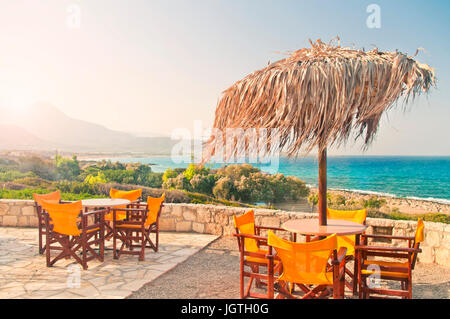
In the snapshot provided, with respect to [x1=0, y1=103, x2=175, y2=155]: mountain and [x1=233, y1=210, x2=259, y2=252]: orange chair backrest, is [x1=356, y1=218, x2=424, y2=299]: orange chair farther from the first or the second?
[x1=0, y1=103, x2=175, y2=155]: mountain

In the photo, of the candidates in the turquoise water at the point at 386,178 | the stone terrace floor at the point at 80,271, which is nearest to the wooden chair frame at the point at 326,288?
the stone terrace floor at the point at 80,271

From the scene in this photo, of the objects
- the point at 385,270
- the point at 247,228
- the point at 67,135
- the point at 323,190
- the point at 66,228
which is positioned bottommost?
the point at 385,270

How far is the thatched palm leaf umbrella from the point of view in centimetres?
263

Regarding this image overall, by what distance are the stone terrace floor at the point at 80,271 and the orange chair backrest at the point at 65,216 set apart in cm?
44

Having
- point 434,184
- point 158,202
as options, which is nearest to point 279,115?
point 158,202

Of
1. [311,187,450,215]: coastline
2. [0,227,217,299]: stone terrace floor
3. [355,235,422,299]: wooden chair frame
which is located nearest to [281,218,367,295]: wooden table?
[355,235,422,299]: wooden chair frame

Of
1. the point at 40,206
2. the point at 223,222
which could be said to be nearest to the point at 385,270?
the point at 223,222

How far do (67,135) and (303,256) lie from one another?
161 ft

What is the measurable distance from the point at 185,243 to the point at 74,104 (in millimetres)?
33975

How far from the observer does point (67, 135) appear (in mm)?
46156

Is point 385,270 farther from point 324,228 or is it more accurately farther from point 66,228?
point 66,228

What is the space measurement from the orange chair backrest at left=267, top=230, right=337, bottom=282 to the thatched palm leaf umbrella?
758 millimetres

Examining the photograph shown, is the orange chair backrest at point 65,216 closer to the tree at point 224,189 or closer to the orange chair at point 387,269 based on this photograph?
the orange chair at point 387,269

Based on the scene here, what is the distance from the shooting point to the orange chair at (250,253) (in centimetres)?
292
